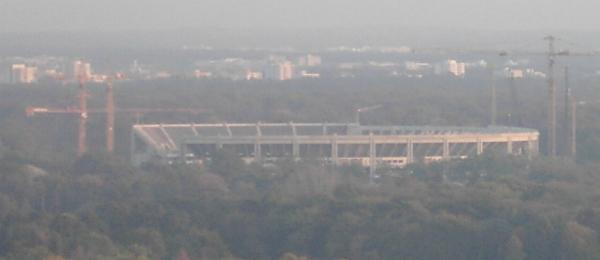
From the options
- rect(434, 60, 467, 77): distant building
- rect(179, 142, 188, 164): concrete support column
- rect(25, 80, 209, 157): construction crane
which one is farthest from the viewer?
rect(434, 60, 467, 77): distant building

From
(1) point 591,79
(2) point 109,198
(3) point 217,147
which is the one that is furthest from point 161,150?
(1) point 591,79

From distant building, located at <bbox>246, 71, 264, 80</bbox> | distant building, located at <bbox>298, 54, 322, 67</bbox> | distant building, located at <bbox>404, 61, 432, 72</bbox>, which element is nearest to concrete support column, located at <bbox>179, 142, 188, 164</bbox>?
distant building, located at <bbox>246, 71, 264, 80</bbox>

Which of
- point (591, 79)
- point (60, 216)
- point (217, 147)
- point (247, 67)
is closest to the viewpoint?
point (60, 216)

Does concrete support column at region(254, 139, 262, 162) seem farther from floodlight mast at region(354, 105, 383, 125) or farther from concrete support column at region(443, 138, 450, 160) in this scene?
floodlight mast at region(354, 105, 383, 125)

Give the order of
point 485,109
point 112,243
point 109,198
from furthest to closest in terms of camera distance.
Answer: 1. point 485,109
2. point 109,198
3. point 112,243

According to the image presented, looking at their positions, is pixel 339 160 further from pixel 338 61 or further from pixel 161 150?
pixel 338 61

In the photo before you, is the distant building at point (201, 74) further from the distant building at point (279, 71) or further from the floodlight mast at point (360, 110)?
the floodlight mast at point (360, 110)
